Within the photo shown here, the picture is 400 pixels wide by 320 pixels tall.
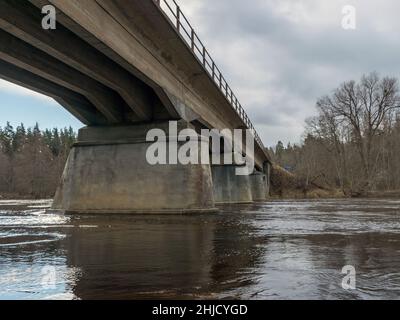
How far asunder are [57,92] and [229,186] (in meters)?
29.5

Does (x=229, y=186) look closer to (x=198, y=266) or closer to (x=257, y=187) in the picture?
(x=257, y=187)

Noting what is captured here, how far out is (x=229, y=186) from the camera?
47.3 meters

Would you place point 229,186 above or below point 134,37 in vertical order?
below

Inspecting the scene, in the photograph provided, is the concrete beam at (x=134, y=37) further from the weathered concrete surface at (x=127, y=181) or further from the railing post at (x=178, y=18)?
the weathered concrete surface at (x=127, y=181)

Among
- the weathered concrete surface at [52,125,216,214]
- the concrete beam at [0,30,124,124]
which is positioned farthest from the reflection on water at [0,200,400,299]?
the weathered concrete surface at [52,125,216,214]

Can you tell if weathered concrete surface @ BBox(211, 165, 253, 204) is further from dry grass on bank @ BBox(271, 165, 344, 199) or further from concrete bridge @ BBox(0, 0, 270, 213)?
dry grass on bank @ BBox(271, 165, 344, 199)

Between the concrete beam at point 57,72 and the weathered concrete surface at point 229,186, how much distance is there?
80.5 feet

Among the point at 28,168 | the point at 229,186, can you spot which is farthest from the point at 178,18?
the point at 28,168

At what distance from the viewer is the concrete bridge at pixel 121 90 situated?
47.7ft

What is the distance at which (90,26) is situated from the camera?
42.4 ft

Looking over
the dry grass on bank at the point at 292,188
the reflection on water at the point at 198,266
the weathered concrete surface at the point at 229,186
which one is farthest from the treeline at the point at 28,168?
the reflection on water at the point at 198,266

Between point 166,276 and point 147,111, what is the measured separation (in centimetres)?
1766

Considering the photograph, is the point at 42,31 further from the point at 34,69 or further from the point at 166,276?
the point at 166,276

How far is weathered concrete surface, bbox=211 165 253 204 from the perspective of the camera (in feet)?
153
